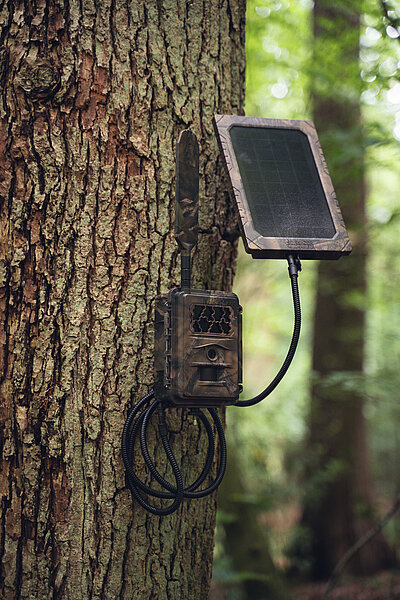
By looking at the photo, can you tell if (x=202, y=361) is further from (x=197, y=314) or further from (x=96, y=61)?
(x=96, y=61)

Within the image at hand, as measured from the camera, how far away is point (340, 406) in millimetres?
5953

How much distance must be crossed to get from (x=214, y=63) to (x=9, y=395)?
1266mm

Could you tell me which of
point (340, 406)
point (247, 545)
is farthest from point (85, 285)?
point (340, 406)

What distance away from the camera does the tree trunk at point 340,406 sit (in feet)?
18.3

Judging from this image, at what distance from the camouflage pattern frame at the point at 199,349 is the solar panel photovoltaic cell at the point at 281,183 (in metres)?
0.28

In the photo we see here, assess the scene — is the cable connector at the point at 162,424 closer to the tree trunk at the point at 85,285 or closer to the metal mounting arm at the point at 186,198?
the tree trunk at the point at 85,285

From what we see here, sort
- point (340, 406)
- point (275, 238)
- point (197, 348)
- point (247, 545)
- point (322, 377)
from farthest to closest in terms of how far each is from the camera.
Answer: point (340, 406) → point (322, 377) → point (247, 545) → point (275, 238) → point (197, 348)

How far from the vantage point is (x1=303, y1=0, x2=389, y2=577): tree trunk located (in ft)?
18.3

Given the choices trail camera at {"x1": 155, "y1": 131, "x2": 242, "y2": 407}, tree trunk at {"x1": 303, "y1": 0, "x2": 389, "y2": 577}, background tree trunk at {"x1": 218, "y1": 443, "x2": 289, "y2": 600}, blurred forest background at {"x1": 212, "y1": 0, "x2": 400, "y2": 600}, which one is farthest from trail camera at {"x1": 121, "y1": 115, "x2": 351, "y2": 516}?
tree trunk at {"x1": 303, "y1": 0, "x2": 389, "y2": 577}

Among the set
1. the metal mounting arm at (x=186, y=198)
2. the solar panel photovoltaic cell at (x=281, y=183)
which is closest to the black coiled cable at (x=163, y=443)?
the solar panel photovoltaic cell at (x=281, y=183)

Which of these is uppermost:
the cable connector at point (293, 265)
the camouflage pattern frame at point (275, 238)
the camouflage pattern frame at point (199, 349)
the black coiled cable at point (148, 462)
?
the camouflage pattern frame at point (275, 238)

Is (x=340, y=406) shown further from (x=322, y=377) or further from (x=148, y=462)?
(x=148, y=462)

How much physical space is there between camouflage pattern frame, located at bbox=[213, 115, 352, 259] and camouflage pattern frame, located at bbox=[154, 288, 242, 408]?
0.60 ft

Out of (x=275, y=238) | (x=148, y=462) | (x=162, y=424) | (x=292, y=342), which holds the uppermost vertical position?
(x=275, y=238)
